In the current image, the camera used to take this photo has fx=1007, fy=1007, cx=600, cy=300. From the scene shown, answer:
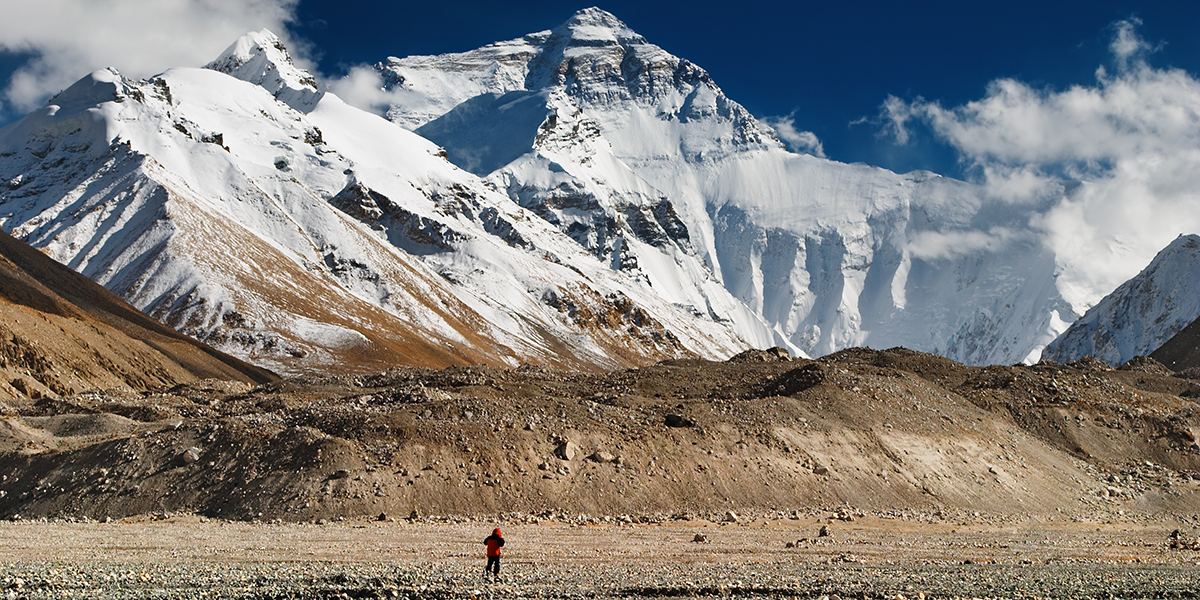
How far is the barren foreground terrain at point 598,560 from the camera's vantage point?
21391mm

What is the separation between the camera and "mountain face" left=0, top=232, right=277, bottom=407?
259ft

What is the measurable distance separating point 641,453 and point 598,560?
507 inches

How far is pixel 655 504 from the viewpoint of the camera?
1455 inches

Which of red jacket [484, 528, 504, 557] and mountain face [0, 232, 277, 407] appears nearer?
red jacket [484, 528, 504, 557]

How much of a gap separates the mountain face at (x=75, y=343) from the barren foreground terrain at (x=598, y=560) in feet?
127

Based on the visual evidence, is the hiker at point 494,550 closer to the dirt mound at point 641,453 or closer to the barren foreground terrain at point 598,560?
the barren foreground terrain at point 598,560

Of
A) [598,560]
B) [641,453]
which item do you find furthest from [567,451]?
[598,560]

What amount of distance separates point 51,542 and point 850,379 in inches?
1388

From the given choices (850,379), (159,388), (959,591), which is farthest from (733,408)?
(159,388)

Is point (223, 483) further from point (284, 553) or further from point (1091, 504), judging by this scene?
point (1091, 504)

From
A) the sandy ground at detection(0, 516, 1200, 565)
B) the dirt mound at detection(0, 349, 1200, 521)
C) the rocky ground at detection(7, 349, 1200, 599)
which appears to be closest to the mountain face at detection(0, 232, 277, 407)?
the rocky ground at detection(7, 349, 1200, 599)

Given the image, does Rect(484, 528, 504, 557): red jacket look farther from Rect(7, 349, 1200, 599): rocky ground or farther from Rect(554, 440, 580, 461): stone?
Rect(554, 440, 580, 461): stone

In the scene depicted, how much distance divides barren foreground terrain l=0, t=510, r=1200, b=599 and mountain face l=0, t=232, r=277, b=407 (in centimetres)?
3870

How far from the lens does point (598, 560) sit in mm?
26672
